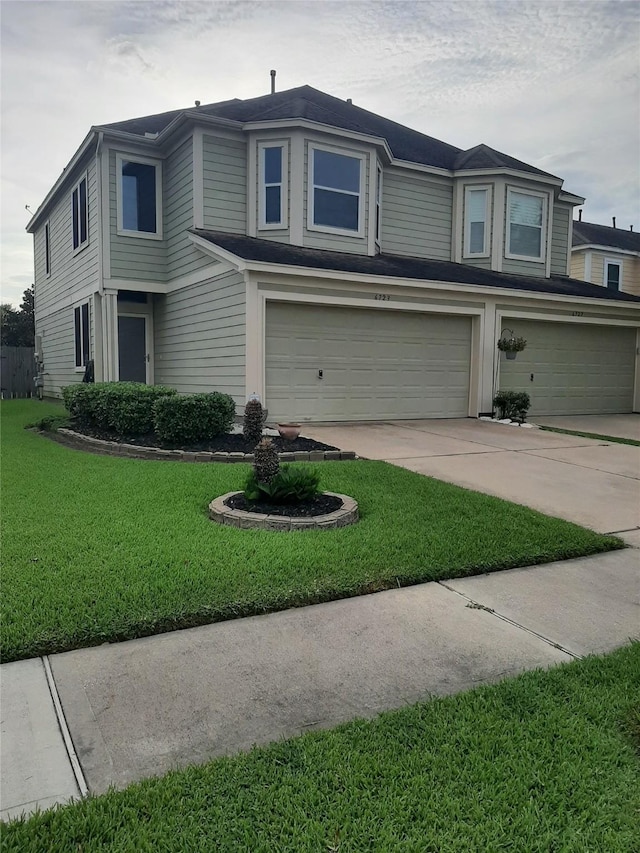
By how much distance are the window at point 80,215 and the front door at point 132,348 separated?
208 centimetres

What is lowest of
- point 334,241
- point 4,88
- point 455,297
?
point 455,297

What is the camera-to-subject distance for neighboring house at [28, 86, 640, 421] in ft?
35.0

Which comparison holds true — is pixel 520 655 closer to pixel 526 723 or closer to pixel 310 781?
pixel 526 723

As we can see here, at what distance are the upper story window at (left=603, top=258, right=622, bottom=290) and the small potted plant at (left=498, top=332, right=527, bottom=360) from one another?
14.3 m

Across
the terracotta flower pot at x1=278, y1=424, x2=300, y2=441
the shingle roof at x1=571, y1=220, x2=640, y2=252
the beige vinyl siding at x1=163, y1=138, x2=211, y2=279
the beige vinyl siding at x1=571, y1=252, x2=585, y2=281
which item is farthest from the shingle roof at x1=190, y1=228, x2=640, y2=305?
the shingle roof at x1=571, y1=220, x2=640, y2=252

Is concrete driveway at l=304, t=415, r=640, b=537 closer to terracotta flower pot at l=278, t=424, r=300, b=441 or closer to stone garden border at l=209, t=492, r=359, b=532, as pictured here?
terracotta flower pot at l=278, t=424, r=300, b=441

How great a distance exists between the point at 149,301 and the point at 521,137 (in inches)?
446

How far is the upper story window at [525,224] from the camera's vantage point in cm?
1449

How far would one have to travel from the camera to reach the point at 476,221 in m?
14.5

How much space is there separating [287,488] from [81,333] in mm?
11429

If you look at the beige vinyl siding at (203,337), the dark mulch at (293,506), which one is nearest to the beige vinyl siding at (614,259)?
the beige vinyl siding at (203,337)

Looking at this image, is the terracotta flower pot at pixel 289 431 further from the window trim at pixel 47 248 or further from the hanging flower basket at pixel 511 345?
the window trim at pixel 47 248

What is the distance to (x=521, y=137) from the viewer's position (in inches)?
648

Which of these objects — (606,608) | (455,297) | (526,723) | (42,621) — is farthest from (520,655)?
(455,297)
